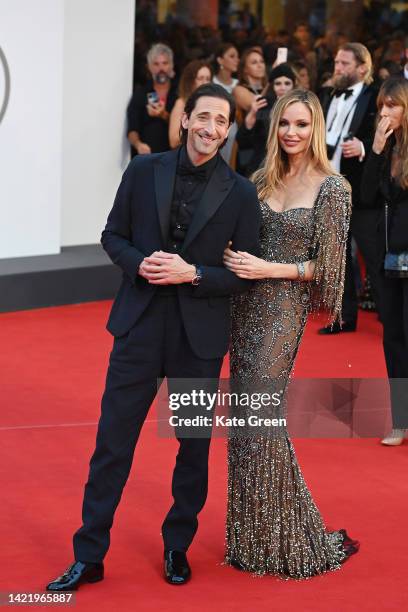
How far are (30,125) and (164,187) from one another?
517cm

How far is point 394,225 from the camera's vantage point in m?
5.89

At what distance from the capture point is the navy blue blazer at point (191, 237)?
12.8 feet

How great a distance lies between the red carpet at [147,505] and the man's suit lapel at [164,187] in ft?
3.98

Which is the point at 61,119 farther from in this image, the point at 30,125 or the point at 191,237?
the point at 191,237

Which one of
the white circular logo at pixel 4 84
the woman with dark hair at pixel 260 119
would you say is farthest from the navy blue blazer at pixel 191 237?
the white circular logo at pixel 4 84

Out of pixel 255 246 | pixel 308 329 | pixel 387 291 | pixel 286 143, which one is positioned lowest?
pixel 308 329

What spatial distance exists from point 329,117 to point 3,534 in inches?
183

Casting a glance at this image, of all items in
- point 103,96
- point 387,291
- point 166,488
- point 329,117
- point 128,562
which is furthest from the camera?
point 103,96

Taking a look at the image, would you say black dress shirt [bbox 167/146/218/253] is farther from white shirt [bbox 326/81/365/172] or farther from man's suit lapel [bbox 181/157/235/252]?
white shirt [bbox 326/81/365/172]

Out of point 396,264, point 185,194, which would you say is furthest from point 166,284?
point 396,264

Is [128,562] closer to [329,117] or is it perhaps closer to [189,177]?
[189,177]

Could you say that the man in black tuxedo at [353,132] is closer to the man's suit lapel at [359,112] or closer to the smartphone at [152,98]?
the man's suit lapel at [359,112]

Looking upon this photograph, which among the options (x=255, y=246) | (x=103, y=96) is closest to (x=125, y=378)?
(x=255, y=246)

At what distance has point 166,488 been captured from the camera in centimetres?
512
